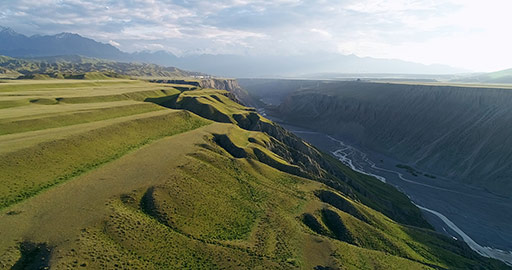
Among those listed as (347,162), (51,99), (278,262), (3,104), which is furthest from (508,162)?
(3,104)

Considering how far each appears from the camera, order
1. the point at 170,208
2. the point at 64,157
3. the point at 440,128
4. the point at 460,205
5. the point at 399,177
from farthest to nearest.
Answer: the point at 440,128
the point at 399,177
the point at 460,205
the point at 64,157
the point at 170,208

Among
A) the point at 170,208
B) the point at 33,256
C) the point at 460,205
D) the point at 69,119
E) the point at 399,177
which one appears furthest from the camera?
the point at 399,177

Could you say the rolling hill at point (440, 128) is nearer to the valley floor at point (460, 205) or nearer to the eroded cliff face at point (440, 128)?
the eroded cliff face at point (440, 128)

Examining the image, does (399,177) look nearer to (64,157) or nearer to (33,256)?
(64,157)

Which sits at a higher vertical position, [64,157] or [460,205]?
[64,157]

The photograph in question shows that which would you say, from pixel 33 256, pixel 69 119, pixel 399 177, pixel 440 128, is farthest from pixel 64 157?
pixel 440 128

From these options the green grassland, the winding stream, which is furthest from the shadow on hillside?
the winding stream
